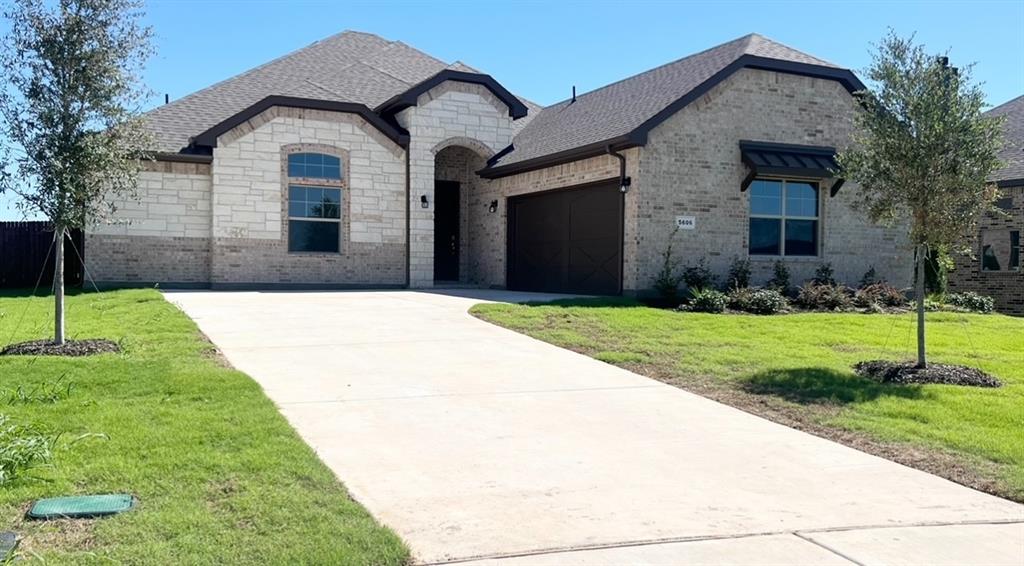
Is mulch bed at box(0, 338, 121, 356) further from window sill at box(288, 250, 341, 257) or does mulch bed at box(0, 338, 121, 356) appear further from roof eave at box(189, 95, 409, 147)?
window sill at box(288, 250, 341, 257)

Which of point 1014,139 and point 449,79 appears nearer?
point 449,79

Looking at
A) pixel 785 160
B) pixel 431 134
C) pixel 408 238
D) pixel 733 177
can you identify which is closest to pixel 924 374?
pixel 733 177

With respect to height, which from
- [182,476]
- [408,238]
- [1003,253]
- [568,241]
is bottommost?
[182,476]

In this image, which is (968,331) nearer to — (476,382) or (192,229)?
(476,382)

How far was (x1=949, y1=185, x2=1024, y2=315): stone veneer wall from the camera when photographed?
2252 centimetres

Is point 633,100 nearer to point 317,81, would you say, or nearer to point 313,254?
point 313,254

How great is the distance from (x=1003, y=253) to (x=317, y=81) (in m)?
19.8

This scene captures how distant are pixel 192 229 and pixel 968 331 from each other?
56.1 feet

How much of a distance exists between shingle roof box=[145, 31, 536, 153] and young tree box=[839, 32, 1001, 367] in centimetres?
1533

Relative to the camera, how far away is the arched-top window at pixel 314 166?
21.3m

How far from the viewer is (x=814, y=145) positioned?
19.7 meters

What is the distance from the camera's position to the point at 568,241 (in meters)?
20.5

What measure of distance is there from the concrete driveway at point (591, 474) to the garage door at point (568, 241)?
8803 millimetres

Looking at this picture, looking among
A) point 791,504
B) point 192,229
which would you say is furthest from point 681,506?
point 192,229
